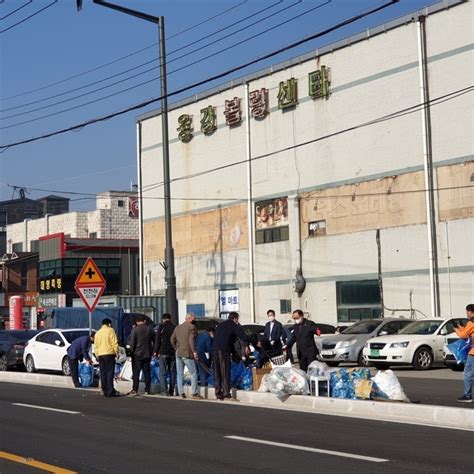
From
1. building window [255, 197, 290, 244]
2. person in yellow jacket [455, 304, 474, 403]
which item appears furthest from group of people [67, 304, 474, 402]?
building window [255, 197, 290, 244]

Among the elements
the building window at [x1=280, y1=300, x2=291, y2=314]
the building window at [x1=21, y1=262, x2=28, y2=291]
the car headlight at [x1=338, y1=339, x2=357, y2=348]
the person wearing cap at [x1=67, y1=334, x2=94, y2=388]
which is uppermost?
the building window at [x1=21, y1=262, x2=28, y2=291]

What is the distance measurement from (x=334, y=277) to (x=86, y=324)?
34.5ft

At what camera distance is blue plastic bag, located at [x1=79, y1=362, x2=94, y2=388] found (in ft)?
74.8

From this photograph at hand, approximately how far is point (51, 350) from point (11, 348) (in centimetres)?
325

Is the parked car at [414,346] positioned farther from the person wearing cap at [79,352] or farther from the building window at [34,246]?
the building window at [34,246]

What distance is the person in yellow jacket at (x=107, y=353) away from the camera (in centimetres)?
1989

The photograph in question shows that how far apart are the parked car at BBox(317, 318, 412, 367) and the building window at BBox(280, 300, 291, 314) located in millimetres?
11551

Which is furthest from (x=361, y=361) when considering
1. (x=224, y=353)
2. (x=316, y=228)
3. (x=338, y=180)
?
(x=316, y=228)

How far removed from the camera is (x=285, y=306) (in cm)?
4191

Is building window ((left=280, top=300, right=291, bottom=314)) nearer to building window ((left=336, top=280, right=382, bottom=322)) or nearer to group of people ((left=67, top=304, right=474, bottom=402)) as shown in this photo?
building window ((left=336, top=280, right=382, bottom=322))

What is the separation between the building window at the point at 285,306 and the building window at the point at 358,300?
3.06 m

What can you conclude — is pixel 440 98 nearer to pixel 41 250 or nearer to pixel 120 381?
pixel 120 381

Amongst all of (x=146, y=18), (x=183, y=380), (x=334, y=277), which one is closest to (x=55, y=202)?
(x=334, y=277)

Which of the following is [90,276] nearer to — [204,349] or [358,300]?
[204,349]
